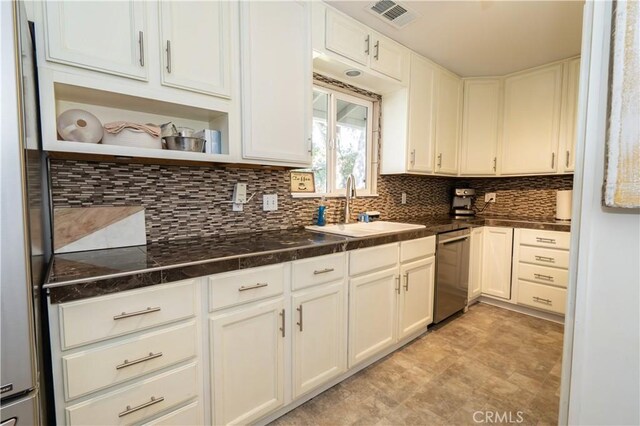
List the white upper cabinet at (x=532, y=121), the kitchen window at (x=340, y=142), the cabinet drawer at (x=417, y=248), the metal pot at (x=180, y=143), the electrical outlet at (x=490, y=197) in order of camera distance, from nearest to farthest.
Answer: the metal pot at (x=180, y=143) < the cabinet drawer at (x=417, y=248) < the kitchen window at (x=340, y=142) < the white upper cabinet at (x=532, y=121) < the electrical outlet at (x=490, y=197)

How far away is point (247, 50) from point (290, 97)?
34 cm

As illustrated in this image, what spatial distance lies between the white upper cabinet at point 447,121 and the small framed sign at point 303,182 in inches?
54.5

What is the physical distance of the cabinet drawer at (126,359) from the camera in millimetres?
989

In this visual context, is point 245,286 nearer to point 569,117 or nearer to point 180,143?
point 180,143

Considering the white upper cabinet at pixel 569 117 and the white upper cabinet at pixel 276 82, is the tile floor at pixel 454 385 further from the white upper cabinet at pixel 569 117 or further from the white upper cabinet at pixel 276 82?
the white upper cabinet at pixel 569 117

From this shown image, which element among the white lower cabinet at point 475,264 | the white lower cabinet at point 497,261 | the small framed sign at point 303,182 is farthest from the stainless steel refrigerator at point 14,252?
the white lower cabinet at point 497,261

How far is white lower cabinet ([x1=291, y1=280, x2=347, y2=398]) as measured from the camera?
1.58 metres

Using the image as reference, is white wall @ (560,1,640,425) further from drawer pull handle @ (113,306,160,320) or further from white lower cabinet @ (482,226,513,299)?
white lower cabinet @ (482,226,513,299)

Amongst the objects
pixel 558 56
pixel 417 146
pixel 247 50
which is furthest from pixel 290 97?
pixel 558 56

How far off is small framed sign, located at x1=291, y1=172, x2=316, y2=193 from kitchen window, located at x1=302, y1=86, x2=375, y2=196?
64mm

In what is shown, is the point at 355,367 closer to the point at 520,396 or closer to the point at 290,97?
the point at 520,396

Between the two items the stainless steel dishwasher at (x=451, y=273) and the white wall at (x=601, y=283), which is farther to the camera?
the stainless steel dishwasher at (x=451, y=273)

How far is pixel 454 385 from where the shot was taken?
1.87 meters

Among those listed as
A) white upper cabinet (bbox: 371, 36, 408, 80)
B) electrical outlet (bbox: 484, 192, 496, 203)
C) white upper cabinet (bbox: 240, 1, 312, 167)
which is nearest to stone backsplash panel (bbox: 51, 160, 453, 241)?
white upper cabinet (bbox: 240, 1, 312, 167)
